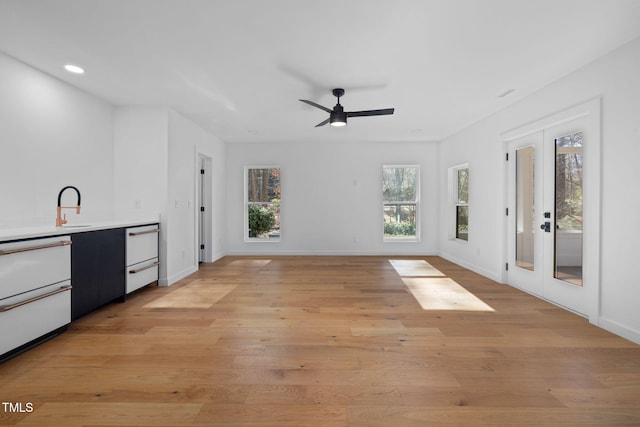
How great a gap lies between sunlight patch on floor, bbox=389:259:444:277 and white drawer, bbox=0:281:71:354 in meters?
4.25

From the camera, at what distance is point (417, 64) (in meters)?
3.03

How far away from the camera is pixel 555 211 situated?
341cm

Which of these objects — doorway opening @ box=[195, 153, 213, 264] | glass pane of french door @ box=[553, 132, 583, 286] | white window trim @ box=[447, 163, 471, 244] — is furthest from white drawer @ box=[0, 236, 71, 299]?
white window trim @ box=[447, 163, 471, 244]

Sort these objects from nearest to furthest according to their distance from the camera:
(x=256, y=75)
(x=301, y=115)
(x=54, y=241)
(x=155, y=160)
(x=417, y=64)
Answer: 1. (x=54, y=241)
2. (x=417, y=64)
3. (x=256, y=75)
4. (x=155, y=160)
5. (x=301, y=115)

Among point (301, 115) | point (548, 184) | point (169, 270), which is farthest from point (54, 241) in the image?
point (548, 184)

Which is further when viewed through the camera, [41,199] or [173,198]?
[173,198]

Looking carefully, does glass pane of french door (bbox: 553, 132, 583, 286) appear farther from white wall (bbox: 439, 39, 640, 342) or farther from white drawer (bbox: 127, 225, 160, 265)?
white drawer (bbox: 127, 225, 160, 265)

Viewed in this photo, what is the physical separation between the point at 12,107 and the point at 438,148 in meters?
6.91

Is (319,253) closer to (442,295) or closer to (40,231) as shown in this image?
(442,295)

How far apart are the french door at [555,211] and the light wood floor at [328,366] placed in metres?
0.34

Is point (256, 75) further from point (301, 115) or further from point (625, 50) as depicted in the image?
point (625, 50)

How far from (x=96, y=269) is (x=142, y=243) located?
79 centimetres

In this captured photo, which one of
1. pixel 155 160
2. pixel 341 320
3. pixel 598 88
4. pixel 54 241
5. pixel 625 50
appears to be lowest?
pixel 341 320

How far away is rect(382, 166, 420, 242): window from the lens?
270 inches
